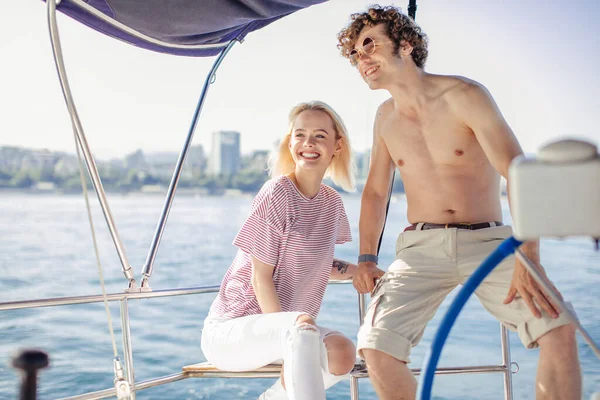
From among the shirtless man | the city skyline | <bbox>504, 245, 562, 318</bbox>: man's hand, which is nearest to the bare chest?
the shirtless man

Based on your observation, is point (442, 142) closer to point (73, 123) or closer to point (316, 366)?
point (316, 366)

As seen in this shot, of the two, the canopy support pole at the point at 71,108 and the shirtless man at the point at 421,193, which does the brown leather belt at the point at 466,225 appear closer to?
the shirtless man at the point at 421,193

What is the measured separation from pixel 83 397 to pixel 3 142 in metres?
22.9

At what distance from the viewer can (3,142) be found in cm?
2300

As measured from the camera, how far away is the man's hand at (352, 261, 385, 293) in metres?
2.32

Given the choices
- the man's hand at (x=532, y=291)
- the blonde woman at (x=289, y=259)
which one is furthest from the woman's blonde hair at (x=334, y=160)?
the man's hand at (x=532, y=291)

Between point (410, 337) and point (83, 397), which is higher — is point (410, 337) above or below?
above

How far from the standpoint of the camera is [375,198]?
2402mm

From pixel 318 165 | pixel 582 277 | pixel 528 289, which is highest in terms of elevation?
pixel 318 165

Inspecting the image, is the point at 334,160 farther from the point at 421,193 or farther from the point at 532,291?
the point at 532,291

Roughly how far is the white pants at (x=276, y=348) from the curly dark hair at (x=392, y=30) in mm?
951

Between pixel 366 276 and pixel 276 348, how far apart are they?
46cm

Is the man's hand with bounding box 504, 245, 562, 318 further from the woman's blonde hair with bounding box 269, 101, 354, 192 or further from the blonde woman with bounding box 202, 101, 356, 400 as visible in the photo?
the woman's blonde hair with bounding box 269, 101, 354, 192

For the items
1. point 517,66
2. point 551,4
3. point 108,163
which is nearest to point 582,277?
point 517,66
